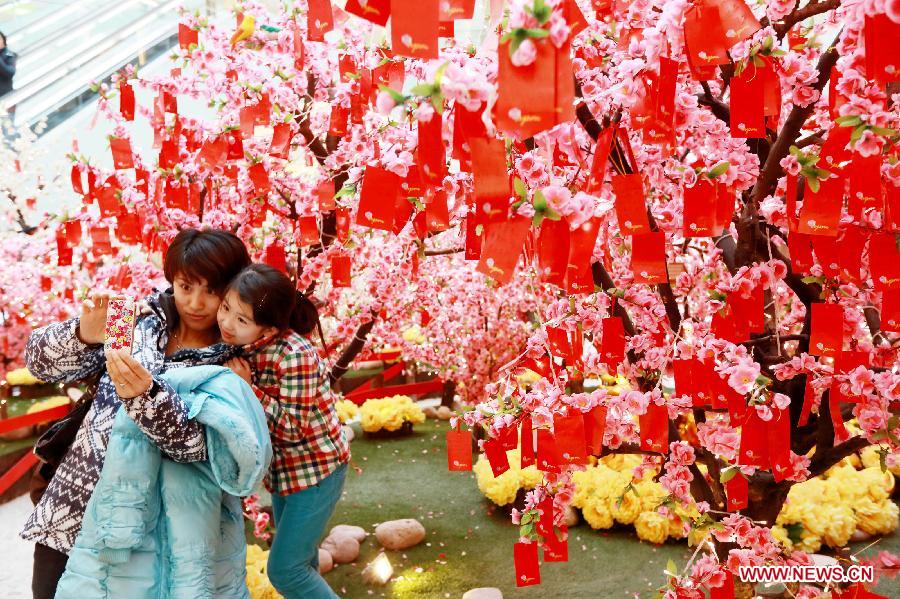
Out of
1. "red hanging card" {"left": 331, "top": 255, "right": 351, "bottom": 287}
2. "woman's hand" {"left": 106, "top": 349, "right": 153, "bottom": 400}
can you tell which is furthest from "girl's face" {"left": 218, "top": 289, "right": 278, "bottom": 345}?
"red hanging card" {"left": 331, "top": 255, "right": 351, "bottom": 287}

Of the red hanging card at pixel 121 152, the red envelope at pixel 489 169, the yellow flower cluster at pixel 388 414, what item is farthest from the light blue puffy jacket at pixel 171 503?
the yellow flower cluster at pixel 388 414

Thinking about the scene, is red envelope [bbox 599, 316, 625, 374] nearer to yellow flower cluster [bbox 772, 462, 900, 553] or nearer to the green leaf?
the green leaf

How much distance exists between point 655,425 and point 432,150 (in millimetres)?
1037

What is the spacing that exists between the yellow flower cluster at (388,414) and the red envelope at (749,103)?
518 cm

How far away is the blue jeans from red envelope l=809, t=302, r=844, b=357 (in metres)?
1.55

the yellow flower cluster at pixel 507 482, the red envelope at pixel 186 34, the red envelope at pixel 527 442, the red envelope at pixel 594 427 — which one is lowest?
the yellow flower cluster at pixel 507 482

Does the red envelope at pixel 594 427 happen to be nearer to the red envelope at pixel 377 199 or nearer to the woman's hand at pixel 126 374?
the red envelope at pixel 377 199

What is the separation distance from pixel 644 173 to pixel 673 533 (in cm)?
258

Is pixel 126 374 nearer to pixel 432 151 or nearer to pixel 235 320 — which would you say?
pixel 235 320

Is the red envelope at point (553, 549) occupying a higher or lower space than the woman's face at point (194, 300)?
lower

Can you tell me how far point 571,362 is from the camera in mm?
2018

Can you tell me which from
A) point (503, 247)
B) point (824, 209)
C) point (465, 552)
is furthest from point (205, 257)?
point (465, 552)

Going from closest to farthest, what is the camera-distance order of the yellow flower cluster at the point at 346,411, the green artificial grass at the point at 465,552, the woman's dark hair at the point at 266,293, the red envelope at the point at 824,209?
the red envelope at the point at 824,209, the woman's dark hair at the point at 266,293, the green artificial grass at the point at 465,552, the yellow flower cluster at the point at 346,411

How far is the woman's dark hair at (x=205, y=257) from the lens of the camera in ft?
5.93
